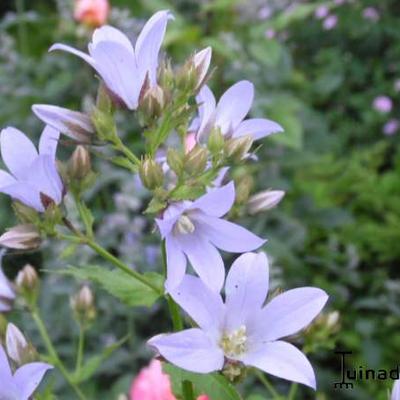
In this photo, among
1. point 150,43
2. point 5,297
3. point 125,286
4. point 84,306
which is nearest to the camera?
point 150,43

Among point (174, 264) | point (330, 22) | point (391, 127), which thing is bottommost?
point (391, 127)

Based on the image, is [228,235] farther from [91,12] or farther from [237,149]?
[91,12]

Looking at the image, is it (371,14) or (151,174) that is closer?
(151,174)

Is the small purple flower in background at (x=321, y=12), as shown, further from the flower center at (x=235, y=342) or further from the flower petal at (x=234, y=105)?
the flower center at (x=235, y=342)

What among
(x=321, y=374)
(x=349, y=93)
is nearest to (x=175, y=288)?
(x=321, y=374)

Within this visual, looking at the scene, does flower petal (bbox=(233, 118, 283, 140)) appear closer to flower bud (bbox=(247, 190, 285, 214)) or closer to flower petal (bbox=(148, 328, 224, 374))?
flower bud (bbox=(247, 190, 285, 214))

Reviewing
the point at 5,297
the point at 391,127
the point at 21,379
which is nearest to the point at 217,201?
the point at 21,379

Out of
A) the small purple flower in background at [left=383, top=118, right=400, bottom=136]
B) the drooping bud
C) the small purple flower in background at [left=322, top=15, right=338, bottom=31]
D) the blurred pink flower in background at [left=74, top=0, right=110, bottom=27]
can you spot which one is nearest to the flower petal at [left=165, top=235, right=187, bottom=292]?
the drooping bud
